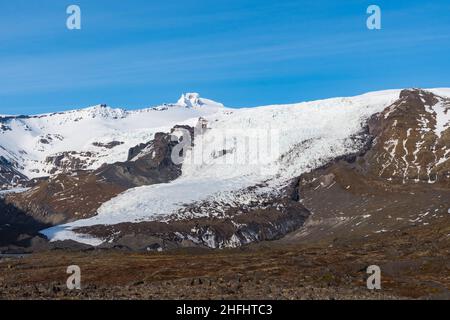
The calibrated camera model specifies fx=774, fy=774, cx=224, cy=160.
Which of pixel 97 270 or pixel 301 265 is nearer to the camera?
pixel 301 265

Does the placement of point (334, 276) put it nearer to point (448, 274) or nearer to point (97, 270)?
point (448, 274)

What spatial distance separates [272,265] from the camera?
546 feet

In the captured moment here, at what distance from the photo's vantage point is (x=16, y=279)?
173125 millimetres


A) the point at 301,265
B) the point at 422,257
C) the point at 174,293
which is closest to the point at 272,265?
the point at 301,265

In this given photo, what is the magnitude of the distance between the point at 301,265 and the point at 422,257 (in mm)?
24593
